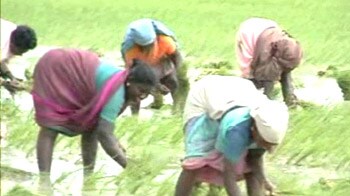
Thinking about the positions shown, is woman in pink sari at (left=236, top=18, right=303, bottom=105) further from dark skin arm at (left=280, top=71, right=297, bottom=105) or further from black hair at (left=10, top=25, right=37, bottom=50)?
black hair at (left=10, top=25, right=37, bottom=50)

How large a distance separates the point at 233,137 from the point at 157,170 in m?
0.94

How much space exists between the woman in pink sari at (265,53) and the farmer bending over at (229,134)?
250 cm

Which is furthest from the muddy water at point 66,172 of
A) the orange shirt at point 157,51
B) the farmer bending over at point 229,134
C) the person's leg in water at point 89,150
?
the orange shirt at point 157,51

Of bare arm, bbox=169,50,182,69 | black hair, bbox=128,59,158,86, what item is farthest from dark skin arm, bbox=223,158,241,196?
bare arm, bbox=169,50,182,69

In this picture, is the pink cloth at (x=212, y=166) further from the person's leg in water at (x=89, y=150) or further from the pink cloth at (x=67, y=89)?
the person's leg in water at (x=89, y=150)

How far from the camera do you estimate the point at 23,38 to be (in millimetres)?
6062

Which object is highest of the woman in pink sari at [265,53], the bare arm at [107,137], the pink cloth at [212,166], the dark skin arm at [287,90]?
the bare arm at [107,137]

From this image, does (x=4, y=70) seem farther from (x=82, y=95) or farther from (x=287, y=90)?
(x=287, y=90)

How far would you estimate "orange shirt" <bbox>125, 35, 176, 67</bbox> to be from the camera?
6715 millimetres

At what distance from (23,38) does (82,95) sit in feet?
4.15

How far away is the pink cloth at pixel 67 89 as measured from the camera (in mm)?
4930

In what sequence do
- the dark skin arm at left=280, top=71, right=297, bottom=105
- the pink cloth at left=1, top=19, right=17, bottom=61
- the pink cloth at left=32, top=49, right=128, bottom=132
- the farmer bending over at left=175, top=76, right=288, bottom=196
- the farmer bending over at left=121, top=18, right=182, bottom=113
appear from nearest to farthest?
the farmer bending over at left=175, top=76, right=288, bottom=196 < the pink cloth at left=32, top=49, right=128, bottom=132 < the pink cloth at left=1, top=19, right=17, bottom=61 < the farmer bending over at left=121, top=18, right=182, bottom=113 < the dark skin arm at left=280, top=71, right=297, bottom=105

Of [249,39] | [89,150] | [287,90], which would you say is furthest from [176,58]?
[89,150]

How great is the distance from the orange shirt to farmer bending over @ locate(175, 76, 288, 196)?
1898mm
